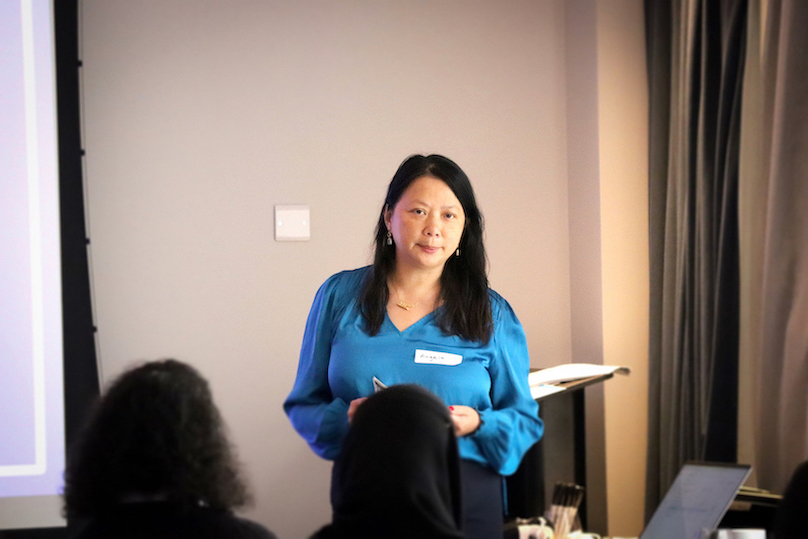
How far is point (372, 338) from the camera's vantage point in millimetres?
1729

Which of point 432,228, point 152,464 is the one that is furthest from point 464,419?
point 152,464

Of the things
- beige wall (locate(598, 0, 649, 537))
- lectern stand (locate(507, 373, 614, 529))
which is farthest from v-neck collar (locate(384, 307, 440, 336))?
beige wall (locate(598, 0, 649, 537))

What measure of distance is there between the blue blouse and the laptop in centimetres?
41

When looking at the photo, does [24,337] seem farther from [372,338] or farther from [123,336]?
[372,338]

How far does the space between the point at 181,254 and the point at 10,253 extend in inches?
26.0

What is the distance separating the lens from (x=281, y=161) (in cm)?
318

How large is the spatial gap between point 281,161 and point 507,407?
1.80m

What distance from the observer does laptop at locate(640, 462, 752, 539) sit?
1664mm

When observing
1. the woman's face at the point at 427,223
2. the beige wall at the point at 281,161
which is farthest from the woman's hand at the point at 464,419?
the beige wall at the point at 281,161

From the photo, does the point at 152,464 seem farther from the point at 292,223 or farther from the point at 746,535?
the point at 292,223

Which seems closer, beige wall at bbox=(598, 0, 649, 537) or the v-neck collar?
the v-neck collar

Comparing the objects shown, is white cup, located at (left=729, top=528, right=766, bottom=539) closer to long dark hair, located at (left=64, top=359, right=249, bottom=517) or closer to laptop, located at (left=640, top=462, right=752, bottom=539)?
laptop, located at (left=640, top=462, right=752, bottom=539)

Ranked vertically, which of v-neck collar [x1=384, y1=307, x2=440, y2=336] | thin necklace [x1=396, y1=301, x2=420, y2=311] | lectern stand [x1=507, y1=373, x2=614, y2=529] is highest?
thin necklace [x1=396, y1=301, x2=420, y2=311]

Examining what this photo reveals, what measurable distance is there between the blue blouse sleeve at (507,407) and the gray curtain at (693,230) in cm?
116
